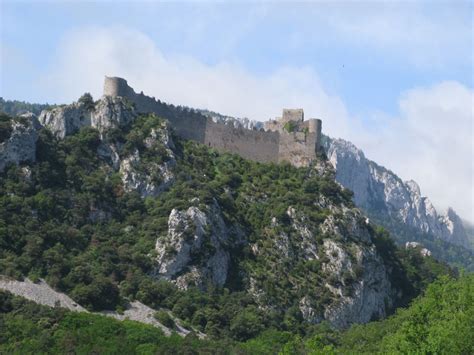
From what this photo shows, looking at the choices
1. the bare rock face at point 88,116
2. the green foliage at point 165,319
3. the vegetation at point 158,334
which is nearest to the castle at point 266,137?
the bare rock face at point 88,116

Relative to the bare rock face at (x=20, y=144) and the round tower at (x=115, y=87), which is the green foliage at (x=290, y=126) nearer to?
the round tower at (x=115, y=87)

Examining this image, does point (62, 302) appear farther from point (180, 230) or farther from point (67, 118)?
point (67, 118)

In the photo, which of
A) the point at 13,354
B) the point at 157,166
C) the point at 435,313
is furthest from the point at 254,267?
the point at 435,313

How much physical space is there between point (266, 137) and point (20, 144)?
3437cm

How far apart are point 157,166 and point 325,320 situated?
2504 cm

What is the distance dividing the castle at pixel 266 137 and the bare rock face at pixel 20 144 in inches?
746

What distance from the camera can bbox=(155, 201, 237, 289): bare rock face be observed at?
90.6 m

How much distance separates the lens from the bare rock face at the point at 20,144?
93312 millimetres

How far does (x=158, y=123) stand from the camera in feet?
349

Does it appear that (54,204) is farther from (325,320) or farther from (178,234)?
(325,320)

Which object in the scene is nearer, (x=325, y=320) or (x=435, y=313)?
(x=435, y=313)

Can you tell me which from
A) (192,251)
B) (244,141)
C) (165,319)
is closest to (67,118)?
(192,251)

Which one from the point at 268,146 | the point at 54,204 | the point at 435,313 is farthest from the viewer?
the point at 268,146

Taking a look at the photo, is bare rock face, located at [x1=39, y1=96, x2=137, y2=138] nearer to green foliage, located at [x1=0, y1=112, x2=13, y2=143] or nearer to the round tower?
the round tower
